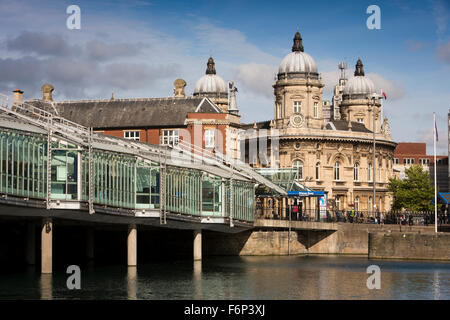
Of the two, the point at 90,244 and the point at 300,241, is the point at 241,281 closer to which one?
the point at 90,244

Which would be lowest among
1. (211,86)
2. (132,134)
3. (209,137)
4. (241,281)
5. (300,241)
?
(241,281)

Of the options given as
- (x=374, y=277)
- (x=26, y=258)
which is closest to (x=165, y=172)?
(x=26, y=258)

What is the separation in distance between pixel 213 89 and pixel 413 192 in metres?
46.5

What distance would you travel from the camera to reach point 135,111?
115m

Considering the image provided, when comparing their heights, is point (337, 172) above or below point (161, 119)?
below

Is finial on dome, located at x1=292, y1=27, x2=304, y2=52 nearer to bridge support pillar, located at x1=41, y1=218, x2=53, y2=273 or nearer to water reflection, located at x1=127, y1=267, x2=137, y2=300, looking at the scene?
water reflection, located at x1=127, y1=267, x2=137, y2=300

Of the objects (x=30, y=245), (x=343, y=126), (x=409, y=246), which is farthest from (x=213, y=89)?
(x=30, y=245)

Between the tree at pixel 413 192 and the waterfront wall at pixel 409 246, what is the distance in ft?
173

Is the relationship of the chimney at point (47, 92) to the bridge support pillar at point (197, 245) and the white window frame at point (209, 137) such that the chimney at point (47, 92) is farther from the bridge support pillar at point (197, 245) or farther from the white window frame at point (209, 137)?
the bridge support pillar at point (197, 245)

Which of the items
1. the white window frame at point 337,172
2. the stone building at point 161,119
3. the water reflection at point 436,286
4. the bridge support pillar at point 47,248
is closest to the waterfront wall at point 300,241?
the stone building at point 161,119

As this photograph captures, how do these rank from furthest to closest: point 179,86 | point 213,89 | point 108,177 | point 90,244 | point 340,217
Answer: point 213,89
point 179,86
point 340,217
point 90,244
point 108,177

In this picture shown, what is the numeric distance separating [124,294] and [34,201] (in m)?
11.5
